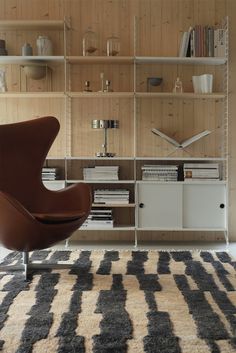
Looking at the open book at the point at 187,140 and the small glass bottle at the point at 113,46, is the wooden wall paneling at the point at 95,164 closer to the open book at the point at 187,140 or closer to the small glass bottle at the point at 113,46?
the open book at the point at 187,140

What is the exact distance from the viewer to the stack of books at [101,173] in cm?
404

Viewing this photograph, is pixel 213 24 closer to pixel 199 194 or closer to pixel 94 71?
pixel 94 71

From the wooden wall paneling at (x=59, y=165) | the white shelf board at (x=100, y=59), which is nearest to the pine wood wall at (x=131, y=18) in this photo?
the white shelf board at (x=100, y=59)

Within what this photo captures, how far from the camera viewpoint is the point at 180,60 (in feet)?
13.3

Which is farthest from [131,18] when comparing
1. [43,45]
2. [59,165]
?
[59,165]

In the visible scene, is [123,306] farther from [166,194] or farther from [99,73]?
[99,73]

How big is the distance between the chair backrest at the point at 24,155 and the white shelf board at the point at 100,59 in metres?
0.96

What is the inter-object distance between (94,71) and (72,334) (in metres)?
2.94

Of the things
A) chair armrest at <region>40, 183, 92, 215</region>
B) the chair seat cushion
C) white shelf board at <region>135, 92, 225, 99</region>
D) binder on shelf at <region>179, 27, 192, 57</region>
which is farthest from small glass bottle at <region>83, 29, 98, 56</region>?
the chair seat cushion

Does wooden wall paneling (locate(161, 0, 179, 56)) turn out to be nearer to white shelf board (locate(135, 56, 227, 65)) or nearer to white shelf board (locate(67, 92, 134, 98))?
white shelf board (locate(135, 56, 227, 65))

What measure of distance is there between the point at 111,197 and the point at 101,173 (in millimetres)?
244

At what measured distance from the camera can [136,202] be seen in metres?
3.99

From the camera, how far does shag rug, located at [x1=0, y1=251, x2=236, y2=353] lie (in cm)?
183

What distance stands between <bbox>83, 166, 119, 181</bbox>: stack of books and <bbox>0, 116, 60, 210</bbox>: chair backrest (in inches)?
31.4
